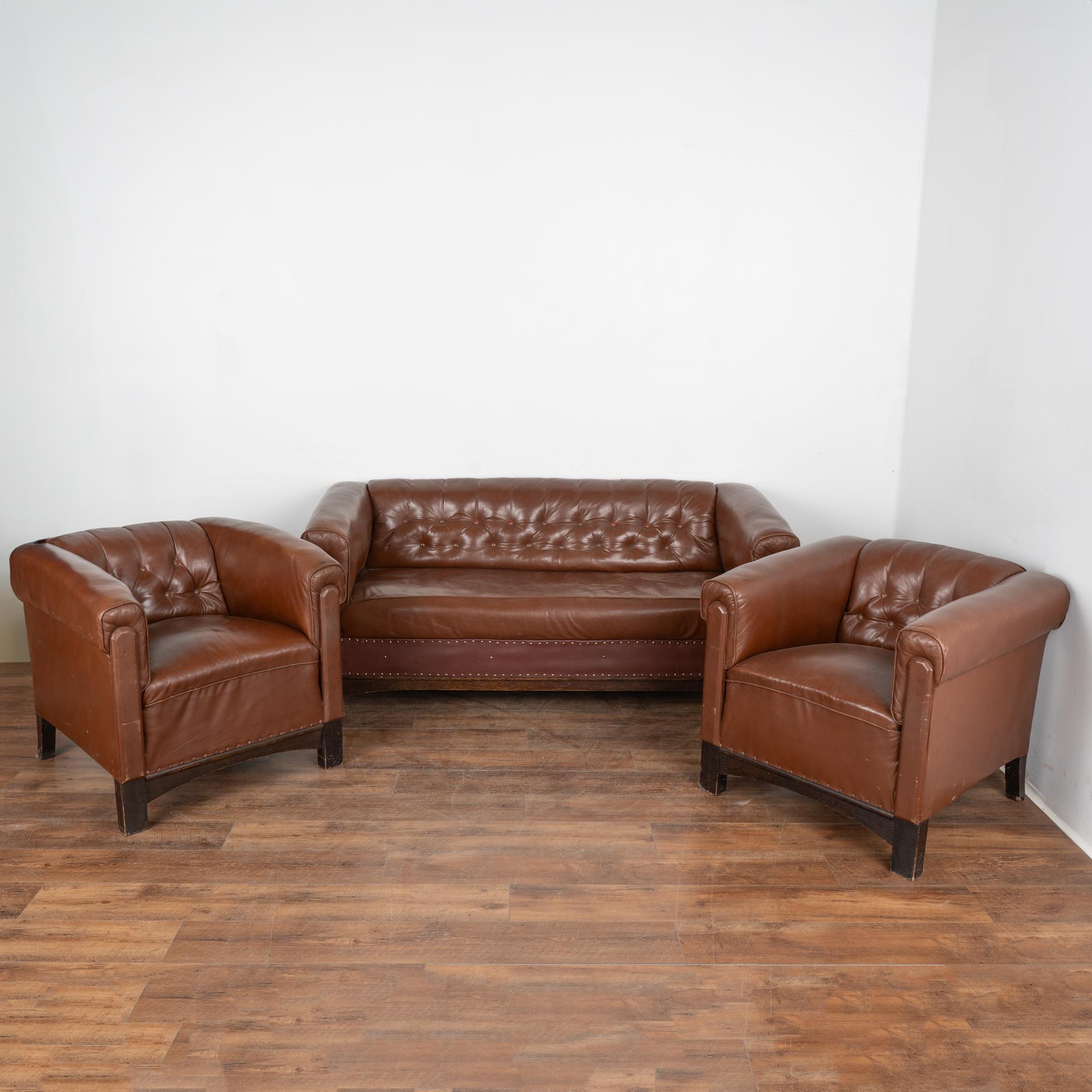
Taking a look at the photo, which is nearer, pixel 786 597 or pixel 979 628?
pixel 979 628

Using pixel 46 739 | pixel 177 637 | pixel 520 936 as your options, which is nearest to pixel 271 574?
pixel 177 637

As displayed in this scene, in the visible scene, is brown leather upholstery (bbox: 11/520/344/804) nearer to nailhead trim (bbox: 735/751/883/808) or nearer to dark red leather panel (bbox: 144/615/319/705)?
dark red leather panel (bbox: 144/615/319/705)

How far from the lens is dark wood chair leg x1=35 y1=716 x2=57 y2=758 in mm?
3578

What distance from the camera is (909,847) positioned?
285 centimetres

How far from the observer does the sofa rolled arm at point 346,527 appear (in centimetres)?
377

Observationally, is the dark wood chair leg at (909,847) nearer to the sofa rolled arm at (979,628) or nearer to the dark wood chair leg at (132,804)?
the sofa rolled arm at (979,628)

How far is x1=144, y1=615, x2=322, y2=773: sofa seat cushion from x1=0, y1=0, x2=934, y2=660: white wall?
147 cm

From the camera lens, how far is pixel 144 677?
Result: 9.91 ft

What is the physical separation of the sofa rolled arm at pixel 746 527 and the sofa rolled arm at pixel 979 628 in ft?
2.74

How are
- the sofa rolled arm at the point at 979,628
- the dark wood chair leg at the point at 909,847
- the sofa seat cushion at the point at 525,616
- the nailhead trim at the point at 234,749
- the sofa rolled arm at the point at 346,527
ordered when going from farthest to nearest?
the sofa seat cushion at the point at 525,616 → the sofa rolled arm at the point at 346,527 → the nailhead trim at the point at 234,749 → the dark wood chair leg at the point at 909,847 → the sofa rolled arm at the point at 979,628

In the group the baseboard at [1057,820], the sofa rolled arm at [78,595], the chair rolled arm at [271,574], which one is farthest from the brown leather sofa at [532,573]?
the baseboard at [1057,820]

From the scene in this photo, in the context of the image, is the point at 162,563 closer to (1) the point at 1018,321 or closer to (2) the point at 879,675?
(2) the point at 879,675

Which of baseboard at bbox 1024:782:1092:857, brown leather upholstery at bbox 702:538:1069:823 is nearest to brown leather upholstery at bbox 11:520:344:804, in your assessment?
brown leather upholstery at bbox 702:538:1069:823

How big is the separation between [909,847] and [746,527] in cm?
151
